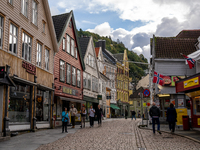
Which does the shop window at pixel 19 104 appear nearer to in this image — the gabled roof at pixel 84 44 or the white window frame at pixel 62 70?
the white window frame at pixel 62 70

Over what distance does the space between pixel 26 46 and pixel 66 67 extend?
9293 millimetres

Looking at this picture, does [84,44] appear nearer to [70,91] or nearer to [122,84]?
[70,91]

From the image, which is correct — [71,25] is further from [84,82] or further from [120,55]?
[120,55]

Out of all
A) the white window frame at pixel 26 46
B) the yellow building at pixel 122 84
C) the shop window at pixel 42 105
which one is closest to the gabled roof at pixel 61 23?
the shop window at pixel 42 105

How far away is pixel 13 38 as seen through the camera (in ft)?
51.8

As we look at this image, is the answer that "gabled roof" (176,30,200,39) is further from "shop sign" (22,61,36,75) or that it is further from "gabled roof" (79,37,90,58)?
"shop sign" (22,61,36,75)

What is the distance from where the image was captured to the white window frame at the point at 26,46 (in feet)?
56.9

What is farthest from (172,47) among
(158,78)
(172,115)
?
(172,115)

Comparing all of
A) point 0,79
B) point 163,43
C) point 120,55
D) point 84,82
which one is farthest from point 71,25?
point 120,55

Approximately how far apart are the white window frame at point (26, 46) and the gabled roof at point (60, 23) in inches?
239

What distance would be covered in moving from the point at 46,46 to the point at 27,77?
5005 millimetres

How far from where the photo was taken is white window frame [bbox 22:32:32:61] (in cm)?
1734

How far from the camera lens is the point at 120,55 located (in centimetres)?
7206

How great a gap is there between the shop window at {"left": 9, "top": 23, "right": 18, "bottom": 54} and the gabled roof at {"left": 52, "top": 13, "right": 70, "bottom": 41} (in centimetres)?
830
